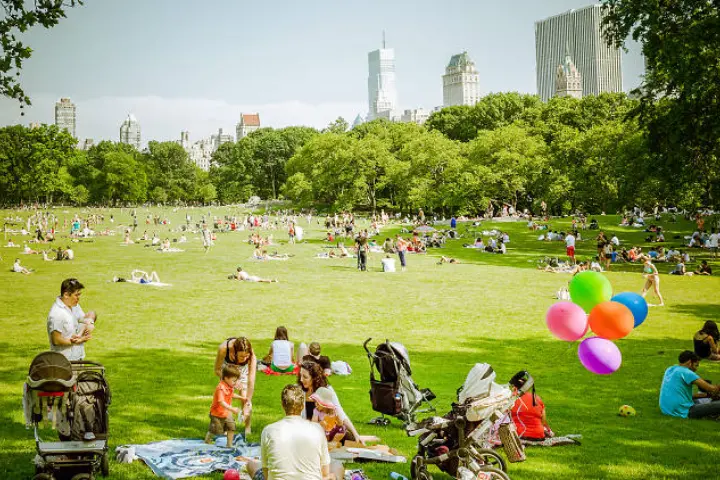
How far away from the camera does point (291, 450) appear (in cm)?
561

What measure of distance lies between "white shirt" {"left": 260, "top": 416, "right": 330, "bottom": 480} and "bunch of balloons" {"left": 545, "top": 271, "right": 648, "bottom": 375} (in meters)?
5.58

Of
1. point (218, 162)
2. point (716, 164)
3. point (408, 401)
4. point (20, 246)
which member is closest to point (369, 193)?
point (20, 246)

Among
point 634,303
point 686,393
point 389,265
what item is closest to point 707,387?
point 686,393

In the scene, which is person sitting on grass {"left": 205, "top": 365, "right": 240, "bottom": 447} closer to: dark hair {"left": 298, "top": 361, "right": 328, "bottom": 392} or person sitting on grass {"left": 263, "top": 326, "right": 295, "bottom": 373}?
dark hair {"left": 298, "top": 361, "right": 328, "bottom": 392}

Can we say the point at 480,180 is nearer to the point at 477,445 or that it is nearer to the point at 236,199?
the point at 477,445

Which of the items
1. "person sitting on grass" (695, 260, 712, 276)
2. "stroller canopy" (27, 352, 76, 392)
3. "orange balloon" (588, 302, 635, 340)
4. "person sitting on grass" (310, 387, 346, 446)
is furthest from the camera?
"person sitting on grass" (695, 260, 712, 276)

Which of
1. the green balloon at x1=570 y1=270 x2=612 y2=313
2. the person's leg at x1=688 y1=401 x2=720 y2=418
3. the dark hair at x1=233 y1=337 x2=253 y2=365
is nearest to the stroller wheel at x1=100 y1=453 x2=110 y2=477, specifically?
the dark hair at x1=233 y1=337 x2=253 y2=365

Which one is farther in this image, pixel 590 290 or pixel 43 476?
pixel 590 290

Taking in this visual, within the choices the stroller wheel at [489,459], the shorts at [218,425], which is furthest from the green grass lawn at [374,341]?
the shorts at [218,425]

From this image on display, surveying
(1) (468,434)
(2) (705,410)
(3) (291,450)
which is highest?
(3) (291,450)

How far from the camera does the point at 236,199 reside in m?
137

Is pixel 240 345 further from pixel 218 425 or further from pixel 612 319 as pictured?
pixel 612 319

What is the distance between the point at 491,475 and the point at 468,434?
0.51 metres

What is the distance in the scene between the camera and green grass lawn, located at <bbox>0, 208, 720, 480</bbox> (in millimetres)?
8500
